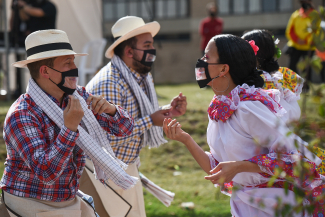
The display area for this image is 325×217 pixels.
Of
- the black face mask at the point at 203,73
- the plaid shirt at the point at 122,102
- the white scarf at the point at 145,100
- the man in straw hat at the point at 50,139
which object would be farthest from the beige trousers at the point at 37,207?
the white scarf at the point at 145,100

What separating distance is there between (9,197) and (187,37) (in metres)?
25.5

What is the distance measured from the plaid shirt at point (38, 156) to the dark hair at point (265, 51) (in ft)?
5.65

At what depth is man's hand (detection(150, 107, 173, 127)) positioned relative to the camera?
369cm

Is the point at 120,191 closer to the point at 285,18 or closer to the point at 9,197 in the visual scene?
the point at 9,197

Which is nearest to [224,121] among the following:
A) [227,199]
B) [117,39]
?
[117,39]

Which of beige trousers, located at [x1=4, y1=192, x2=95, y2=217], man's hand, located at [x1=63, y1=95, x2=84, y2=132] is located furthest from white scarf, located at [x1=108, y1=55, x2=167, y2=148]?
man's hand, located at [x1=63, y1=95, x2=84, y2=132]

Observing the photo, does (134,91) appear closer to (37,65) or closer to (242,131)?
(37,65)

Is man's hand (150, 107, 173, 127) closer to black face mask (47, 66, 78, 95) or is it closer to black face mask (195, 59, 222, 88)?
→ black face mask (195, 59, 222, 88)

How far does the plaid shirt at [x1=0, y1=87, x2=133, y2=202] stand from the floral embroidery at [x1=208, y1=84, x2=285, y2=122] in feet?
3.04

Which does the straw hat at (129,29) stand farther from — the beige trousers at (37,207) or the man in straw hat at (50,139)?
the beige trousers at (37,207)

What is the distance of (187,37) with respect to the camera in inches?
1077

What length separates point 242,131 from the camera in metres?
2.58

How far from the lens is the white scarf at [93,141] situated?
8.57 ft

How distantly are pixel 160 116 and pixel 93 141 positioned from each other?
1.07 meters
